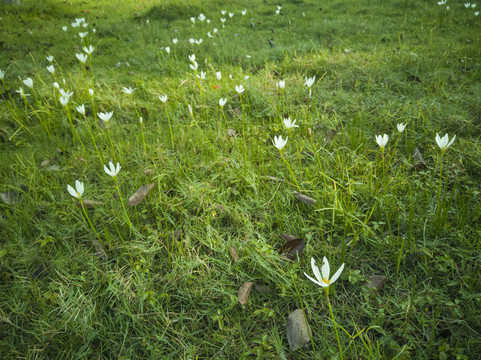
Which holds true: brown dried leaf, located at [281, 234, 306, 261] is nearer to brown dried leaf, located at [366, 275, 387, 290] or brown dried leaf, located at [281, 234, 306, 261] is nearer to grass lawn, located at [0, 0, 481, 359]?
grass lawn, located at [0, 0, 481, 359]

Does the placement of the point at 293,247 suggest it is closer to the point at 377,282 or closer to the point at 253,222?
the point at 253,222

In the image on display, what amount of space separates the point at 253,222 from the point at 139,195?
80 cm

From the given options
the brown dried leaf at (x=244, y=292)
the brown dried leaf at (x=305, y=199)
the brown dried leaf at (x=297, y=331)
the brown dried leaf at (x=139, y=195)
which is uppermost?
the brown dried leaf at (x=305, y=199)

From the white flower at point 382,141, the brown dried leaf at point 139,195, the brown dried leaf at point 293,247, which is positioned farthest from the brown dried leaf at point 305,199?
the brown dried leaf at point 139,195

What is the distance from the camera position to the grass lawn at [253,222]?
1268 mm

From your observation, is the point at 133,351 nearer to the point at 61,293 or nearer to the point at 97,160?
the point at 61,293

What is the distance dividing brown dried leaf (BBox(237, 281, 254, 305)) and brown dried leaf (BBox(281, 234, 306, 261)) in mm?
270

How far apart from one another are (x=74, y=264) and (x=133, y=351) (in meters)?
0.64

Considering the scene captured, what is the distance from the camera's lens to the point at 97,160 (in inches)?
93.8

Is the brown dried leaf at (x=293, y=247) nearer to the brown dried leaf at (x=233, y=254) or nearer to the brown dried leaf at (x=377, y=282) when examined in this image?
the brown dried leaf at (x=233, y=254)

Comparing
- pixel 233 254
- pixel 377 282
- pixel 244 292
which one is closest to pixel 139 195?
pixel 233 254

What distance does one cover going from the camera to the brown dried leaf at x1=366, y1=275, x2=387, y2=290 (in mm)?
1388

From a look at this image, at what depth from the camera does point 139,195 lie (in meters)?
1.91

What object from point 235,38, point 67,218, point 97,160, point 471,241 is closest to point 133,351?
point 67,218
